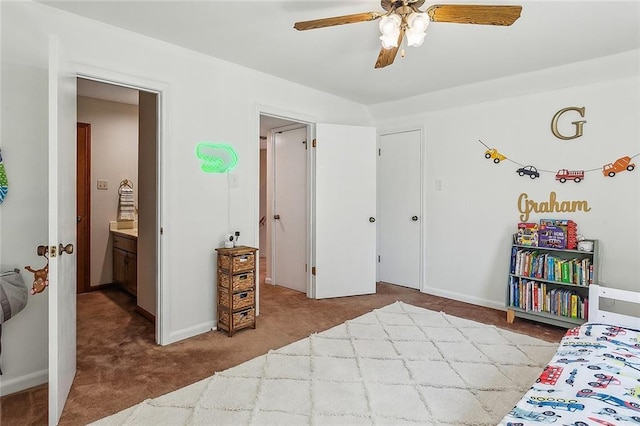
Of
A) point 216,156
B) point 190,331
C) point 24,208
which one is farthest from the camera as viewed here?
point 216,156

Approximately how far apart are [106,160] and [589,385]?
5227 mm

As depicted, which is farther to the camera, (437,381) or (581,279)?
(581,279)

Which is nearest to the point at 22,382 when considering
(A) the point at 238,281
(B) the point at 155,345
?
(B) the point at 155,345

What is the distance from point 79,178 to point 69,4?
273cm

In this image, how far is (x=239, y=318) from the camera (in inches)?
117

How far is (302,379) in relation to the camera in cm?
222

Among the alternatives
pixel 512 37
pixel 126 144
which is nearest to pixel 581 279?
pixel 512 37

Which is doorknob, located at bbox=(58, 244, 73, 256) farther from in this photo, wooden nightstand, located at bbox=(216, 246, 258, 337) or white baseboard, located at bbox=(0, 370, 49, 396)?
wooden nightstand, located at bbox=(216, 246, 258, 337)

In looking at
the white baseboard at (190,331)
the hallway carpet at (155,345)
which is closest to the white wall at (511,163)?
the hallway carpet at (155,345)

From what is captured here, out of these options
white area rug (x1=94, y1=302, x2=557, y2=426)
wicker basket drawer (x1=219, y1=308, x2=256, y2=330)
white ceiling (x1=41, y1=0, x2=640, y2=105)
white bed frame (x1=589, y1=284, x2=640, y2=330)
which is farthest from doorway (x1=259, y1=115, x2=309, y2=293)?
white bed frame (x1=589, y1=284, x2=640, y2=330)

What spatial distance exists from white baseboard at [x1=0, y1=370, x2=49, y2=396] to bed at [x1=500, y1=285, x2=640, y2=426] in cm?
268

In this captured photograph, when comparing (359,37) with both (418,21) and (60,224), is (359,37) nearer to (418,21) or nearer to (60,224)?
(418,21)

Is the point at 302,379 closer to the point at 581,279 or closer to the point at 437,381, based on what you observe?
the point at 437,381

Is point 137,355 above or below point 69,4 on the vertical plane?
below
